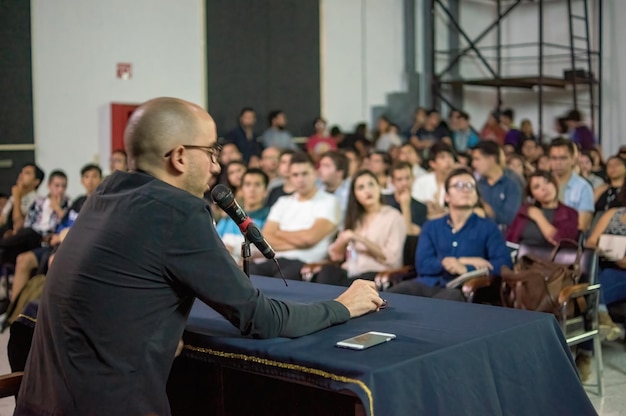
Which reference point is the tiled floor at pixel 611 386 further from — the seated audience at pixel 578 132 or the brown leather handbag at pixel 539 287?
the seated audience at pixel 578 132

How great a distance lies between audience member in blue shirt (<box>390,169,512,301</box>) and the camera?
4332mm

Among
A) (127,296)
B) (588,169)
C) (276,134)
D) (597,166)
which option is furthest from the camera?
(276,134)

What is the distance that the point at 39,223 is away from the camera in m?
6.83

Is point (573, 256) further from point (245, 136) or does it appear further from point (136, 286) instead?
point (245, 136)

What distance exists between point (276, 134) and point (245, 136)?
0.52 metres

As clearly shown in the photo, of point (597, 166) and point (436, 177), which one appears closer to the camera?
point (436, 177)

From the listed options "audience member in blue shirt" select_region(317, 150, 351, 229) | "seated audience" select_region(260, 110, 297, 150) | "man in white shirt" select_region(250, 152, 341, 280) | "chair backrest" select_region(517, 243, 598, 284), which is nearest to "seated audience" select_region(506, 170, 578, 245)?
"chair backrest" select_region(517, 243, 598, 284)

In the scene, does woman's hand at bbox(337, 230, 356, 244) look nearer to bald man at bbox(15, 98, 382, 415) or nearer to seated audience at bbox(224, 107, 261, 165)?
bald man at bbox(15, 98, 382, 415)

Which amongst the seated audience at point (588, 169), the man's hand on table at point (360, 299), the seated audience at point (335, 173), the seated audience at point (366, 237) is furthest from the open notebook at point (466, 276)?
the seated audience at point (588, 169)

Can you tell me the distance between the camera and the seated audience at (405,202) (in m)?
5.65

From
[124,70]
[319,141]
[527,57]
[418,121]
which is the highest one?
[527,57]

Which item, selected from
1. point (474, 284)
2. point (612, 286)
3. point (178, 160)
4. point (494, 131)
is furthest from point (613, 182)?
point (494, 131)

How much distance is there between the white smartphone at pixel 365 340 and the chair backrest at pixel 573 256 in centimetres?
226

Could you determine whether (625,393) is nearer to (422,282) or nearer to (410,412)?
(422,282)
